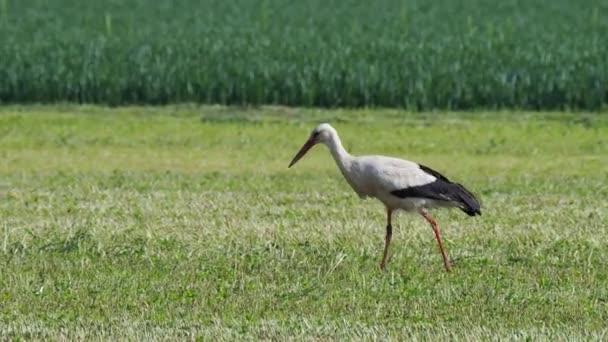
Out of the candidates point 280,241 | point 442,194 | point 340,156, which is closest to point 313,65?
point 280,241

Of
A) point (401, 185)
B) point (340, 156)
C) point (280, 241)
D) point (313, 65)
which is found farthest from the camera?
point (313, 65)

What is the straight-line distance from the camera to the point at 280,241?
12.7m

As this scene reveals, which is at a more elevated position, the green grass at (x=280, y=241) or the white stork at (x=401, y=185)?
the white stork at (x=401, y=185)

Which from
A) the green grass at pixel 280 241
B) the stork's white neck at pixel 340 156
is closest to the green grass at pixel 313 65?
the green grass at pixel 280 241

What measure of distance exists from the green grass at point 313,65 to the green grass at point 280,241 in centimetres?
464

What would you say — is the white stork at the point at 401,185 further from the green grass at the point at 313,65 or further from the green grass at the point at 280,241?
the green grass at the point at 313,65

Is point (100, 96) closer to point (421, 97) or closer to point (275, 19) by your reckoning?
point (421, 97)

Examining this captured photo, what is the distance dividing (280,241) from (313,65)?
15807 millimetres

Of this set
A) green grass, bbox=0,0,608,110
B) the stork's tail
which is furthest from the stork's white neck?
green grass, bbox=0,0,608,110

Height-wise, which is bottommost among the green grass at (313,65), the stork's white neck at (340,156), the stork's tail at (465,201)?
the green grass at (313,65)

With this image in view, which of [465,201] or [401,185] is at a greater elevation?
[401,185]

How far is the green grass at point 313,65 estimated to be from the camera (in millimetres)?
27297

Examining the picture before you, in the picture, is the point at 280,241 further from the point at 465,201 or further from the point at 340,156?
the point at 465,201

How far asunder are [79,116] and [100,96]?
9.48 ft
